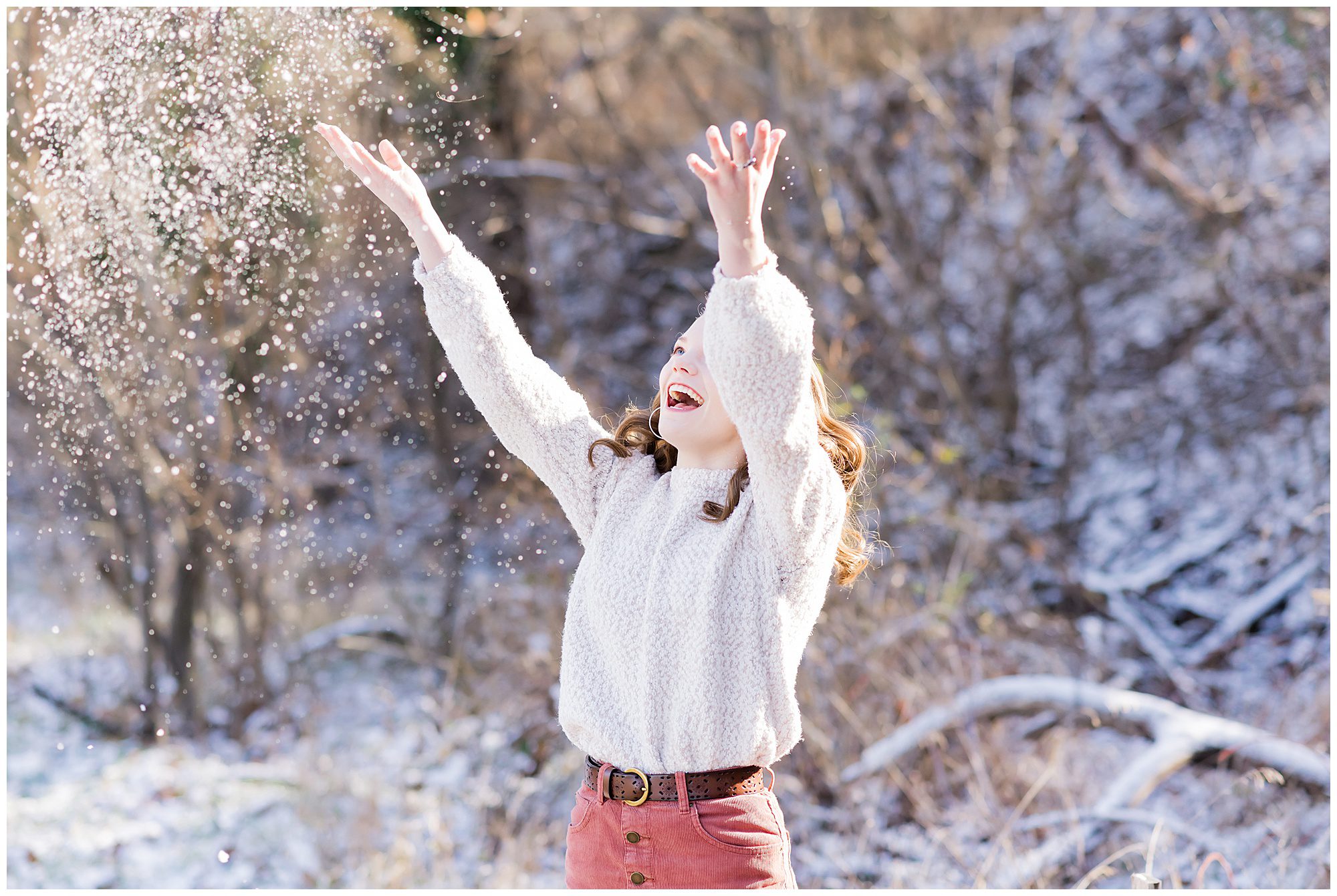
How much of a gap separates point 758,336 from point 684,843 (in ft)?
1.92

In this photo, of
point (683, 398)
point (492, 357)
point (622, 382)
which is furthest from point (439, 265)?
point (622, 382)

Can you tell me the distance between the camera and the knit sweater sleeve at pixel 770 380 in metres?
1.17

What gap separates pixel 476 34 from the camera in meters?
3.84

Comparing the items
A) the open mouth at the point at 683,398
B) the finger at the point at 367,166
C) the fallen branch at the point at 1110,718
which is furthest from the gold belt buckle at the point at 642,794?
the fallen branch at the point at 1110,718

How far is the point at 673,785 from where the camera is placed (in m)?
1.29

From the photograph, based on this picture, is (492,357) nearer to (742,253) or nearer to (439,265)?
(439,265)

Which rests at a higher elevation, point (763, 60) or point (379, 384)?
point (763, 60)

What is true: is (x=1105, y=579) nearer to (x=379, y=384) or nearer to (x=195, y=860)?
(x=379, y=384)

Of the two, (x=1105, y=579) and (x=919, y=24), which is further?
(x=919, y=24)

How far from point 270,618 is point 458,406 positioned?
1.10 m

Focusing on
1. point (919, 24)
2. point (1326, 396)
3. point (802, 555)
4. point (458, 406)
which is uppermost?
point (919, 24)

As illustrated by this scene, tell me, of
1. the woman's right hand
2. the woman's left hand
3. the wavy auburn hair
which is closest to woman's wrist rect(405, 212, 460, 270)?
the woman's right hand

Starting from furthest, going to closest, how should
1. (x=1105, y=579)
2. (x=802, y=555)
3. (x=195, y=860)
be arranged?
(x=1105, y=579)
(x=195, y=860)
(x=802, y=555)

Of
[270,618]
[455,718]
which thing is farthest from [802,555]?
[270,618]
